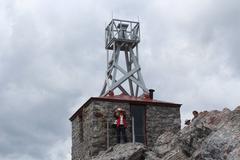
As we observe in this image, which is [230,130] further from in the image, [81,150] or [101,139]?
[81,150]

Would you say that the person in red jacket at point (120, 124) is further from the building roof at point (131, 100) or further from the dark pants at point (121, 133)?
the building roof at point (131, 100)

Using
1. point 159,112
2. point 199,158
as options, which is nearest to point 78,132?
point 159,112

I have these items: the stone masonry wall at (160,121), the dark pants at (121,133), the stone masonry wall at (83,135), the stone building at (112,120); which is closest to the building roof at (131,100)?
the stone building at (112,120)

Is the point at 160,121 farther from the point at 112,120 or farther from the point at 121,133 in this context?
the point at 112,120

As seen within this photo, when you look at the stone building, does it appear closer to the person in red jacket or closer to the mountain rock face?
the person in red jacket

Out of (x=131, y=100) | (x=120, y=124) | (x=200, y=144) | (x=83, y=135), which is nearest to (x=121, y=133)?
(x=120, y=124)

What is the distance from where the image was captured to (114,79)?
25.9 m

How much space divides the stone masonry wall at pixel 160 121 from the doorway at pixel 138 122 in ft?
0.79

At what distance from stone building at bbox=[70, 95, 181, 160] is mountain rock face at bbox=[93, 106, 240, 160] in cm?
133

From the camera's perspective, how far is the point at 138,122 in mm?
22141

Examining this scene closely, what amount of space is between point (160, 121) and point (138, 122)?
116cm

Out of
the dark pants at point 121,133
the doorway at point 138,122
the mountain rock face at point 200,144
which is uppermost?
the doorway at point 138,122

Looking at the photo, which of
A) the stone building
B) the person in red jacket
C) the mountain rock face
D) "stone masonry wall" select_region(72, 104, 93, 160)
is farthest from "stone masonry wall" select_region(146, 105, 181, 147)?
"stone masonry wall" select_region(72, 104, 93, 160)

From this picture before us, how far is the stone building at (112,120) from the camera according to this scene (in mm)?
21344
